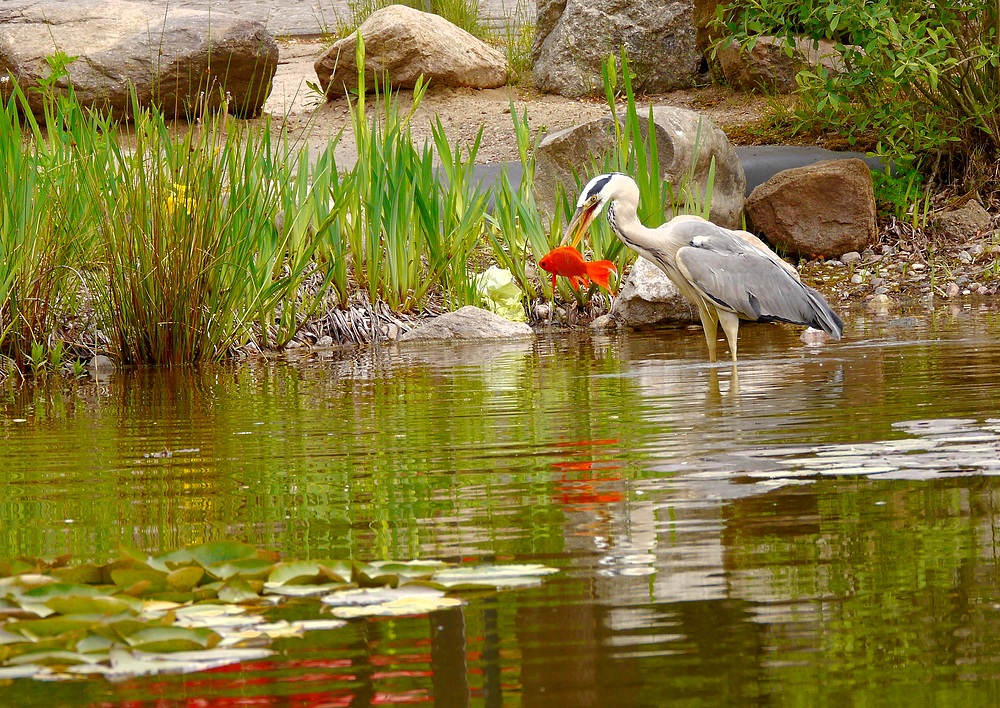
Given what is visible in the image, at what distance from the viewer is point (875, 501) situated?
2199 mm

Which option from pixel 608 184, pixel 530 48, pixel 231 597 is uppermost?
pixel 530 48

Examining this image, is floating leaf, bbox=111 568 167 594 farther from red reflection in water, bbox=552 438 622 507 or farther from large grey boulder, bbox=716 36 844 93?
large grey boulder, bbox=716 36 844 93

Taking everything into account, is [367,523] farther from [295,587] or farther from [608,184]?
[608,184]

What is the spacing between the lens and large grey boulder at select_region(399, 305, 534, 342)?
7254 mm

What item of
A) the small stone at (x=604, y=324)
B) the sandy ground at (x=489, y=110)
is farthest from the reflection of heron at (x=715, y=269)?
the sandy ground at (x=489, y=110)

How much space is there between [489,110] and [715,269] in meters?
10.0

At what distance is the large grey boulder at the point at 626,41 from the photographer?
16.6 meters

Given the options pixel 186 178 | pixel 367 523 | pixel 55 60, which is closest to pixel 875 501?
pixel 367 523

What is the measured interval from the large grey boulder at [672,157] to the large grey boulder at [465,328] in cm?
231

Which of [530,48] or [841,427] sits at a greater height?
[530,48]

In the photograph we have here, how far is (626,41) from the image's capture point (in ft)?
54.9

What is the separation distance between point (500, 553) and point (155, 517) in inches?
29.7

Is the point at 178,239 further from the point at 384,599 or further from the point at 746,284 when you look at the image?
the point at 384,599

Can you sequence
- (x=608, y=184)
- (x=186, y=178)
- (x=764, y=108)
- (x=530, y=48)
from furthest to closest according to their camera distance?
(x=530, y=48) < (x=764, y=108) < (x=608, y=184) < (x=186, y=178)
